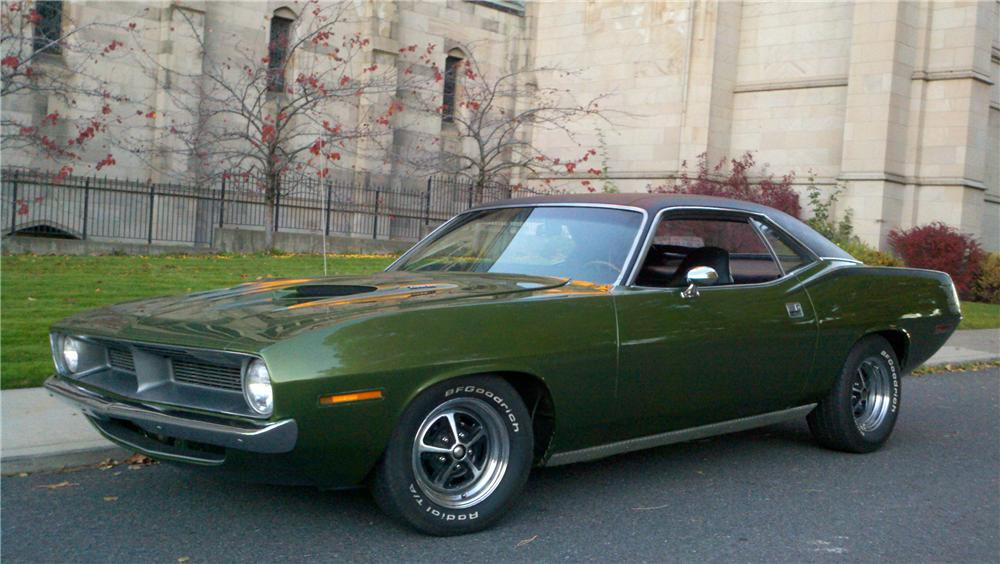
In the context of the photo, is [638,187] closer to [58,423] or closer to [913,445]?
[913,445]

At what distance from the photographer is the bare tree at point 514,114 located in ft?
84.0

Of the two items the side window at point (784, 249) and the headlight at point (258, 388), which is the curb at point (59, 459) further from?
the side window at point (784, 249)

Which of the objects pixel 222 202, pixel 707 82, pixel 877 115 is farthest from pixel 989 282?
pixel 222 202

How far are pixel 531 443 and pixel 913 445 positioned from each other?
3583 millimetres

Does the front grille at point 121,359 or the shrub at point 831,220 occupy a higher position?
the shrub at point 831,220

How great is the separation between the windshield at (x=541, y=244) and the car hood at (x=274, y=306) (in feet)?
0.59

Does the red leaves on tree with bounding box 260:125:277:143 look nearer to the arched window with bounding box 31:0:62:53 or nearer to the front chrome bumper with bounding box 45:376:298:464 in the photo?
the arched window with bounding box 31:0:62:53

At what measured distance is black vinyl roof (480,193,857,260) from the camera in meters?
5.68

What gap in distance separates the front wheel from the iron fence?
1365cm

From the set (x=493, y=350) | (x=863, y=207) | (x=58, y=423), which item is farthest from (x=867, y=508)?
(x=863, y=207)

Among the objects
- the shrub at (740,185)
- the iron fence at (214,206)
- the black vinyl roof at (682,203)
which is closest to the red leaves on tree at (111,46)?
the iron fence at (214,206)

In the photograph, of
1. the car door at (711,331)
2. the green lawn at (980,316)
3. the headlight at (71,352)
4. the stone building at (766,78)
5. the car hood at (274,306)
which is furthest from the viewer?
the stone building at (766,78)

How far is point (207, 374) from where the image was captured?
13.8ft

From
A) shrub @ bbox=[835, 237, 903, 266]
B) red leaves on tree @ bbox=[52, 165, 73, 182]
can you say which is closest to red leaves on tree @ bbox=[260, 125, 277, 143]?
red leaves on tree @ bbox=[52, 165, 73, 182]
